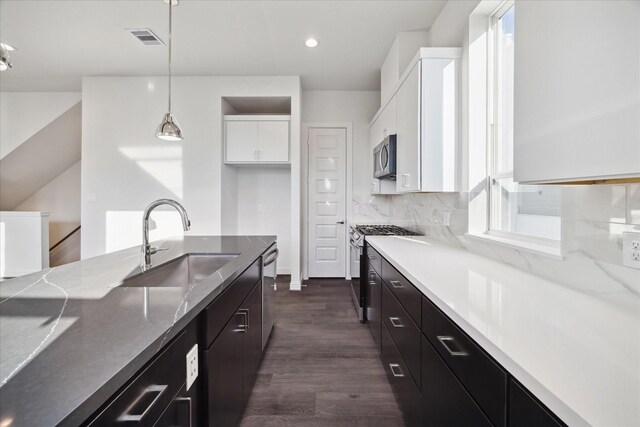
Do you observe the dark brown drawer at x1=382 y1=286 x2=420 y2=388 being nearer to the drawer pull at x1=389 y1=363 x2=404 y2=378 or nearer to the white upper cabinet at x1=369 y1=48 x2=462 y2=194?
the drawer pull at x1=389 y1=363 x2=404 y2=378

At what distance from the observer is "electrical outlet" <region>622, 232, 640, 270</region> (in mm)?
905

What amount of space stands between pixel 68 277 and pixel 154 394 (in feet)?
2.55

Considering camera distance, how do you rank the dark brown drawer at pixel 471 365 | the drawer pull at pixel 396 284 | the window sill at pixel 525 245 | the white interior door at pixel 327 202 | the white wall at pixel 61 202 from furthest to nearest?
the white wall at pixel 61 202, the white interior door at pixel 327 202, the drawer pull at pixel 396 284, the window sill at pixel 525 245, the dark brown drawer at pixel 471 365

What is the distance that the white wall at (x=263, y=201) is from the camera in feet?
15.3

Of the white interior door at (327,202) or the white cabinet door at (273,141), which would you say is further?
the white interior door at (327,202)

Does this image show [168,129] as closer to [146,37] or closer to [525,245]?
[146,37]

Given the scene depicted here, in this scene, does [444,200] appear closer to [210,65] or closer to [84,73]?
[210,65]

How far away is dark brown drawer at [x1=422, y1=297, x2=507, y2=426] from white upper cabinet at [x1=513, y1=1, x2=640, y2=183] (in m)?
0.55

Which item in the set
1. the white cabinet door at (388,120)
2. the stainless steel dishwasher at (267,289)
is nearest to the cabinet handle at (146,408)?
the stainless steel dishwasher at (267,289)

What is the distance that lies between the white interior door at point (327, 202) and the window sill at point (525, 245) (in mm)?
2694

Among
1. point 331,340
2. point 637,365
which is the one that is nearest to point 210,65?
point 331,340

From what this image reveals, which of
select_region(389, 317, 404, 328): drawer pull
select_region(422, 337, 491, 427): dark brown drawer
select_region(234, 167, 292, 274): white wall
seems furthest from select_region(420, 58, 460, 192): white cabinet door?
select_region(234, 167, 292, 274): white wall

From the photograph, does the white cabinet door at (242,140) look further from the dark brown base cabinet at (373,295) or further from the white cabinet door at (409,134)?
the dark brown base cabinet at (373,295)

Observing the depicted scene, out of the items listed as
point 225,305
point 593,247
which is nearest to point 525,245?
point 593,247
